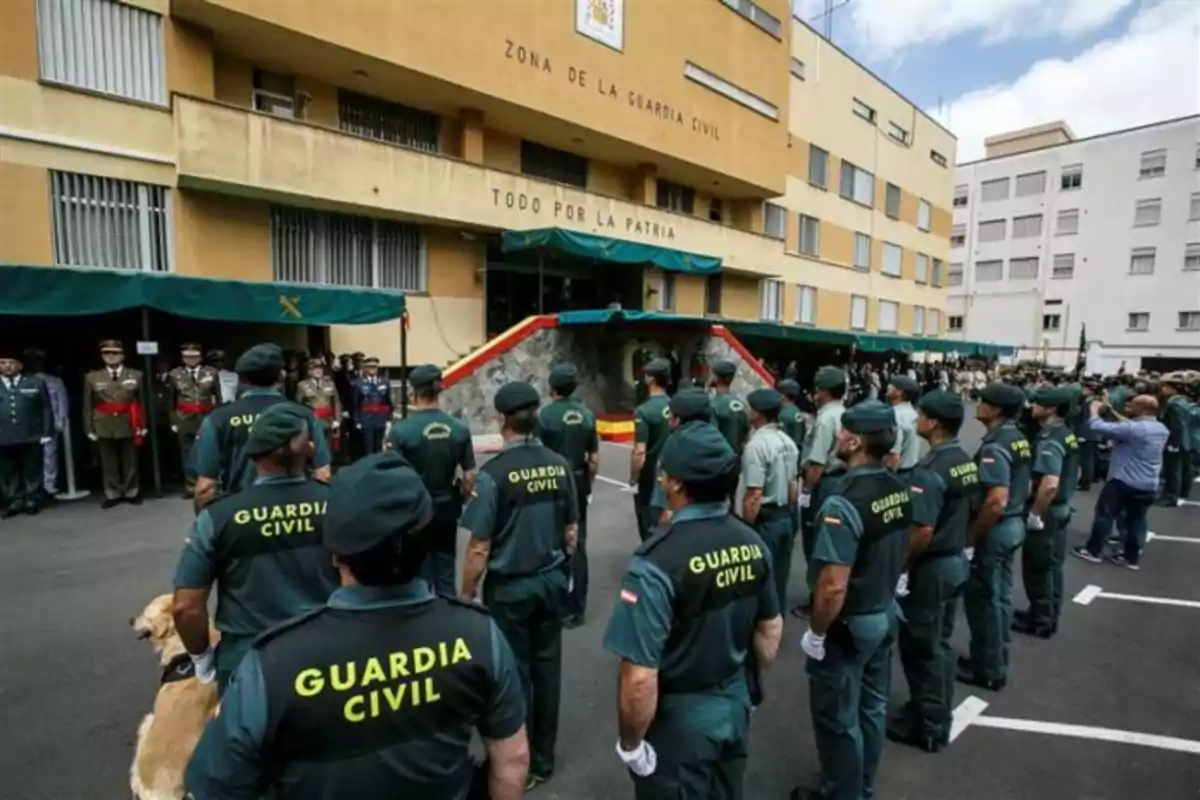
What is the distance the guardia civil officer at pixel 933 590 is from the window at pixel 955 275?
49.7m

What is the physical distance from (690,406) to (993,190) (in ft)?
167

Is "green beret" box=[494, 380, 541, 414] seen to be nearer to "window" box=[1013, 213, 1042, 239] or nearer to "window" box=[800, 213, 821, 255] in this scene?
"window" box=[800, 213, 821, 255]

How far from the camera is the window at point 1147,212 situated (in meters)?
38.4

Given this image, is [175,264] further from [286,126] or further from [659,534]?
[659,534]

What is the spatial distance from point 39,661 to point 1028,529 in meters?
7.50

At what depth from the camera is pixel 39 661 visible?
4.39 meters

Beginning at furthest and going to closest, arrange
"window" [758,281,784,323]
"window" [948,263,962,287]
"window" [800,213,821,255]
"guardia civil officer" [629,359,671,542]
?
"window" [948,263,962,287], "window" [800,213,821,255], "window" [758,281,784,323], "guardia civil officer" [629,359,671,542]

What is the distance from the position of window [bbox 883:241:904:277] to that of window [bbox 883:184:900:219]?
5.01 feet

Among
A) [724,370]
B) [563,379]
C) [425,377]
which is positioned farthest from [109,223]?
[724,370]

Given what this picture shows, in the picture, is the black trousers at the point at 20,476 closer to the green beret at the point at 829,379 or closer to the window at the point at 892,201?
the green beret at the point at 829,379

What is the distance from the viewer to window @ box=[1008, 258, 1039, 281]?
43250mm

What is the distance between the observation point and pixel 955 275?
4681 centimetres

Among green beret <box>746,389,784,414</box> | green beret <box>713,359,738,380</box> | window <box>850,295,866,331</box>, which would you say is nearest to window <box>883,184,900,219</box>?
window <box>850,295,866,331</box>

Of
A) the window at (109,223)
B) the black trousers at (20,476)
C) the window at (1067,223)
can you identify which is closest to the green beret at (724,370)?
the black trousers at (20,476)
